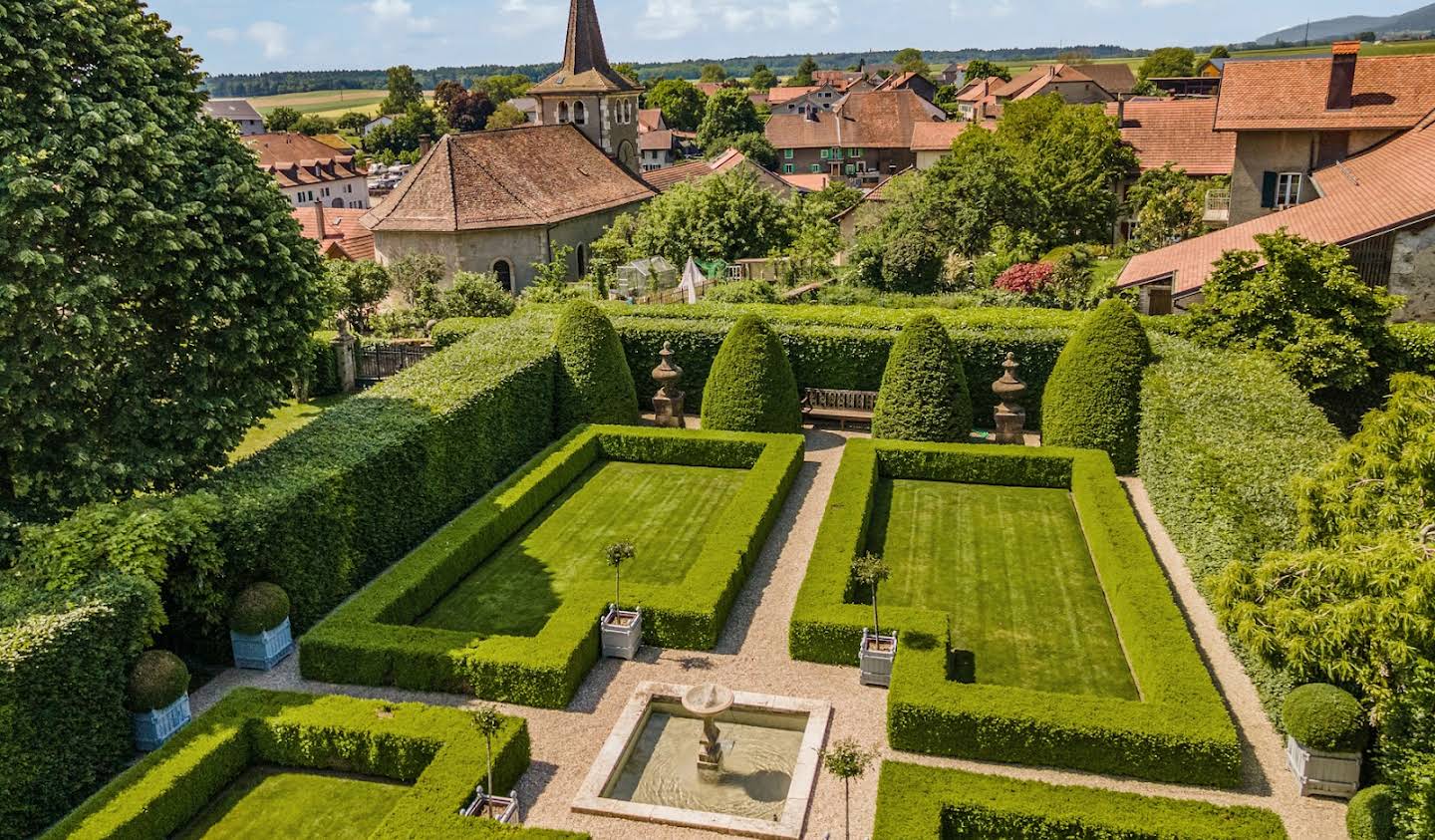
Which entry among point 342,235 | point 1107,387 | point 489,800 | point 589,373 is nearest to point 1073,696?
point 489,800

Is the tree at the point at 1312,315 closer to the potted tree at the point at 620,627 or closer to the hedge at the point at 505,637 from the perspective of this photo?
the hedge at the point at 505,637

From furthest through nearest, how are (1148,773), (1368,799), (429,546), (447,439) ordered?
(447,439), (429,546), (1148,773), (1368,799)

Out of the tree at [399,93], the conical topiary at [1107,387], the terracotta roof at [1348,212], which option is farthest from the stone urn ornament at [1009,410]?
the tree at [399,93]

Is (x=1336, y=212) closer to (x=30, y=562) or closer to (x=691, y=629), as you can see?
(x=691, y=629)

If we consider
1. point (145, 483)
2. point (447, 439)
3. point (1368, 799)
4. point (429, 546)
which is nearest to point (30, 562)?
point (145, 483)

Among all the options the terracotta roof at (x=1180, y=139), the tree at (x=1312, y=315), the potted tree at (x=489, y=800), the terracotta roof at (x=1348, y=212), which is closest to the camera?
the potted tree at (x=489, y=800)

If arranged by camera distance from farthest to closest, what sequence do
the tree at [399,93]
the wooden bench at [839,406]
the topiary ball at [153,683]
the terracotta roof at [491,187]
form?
the tree at [399,93]
the terracotta roof at [491,187]
the wooden bench at [839,406]
the topiary ball at [153,683]

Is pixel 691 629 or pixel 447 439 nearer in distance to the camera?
pixel 691 629
